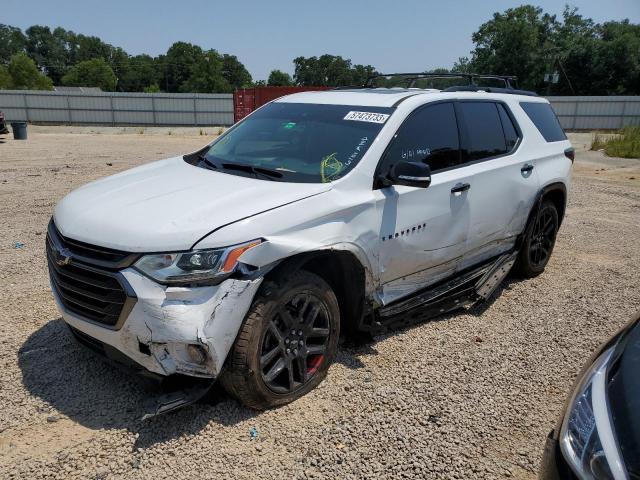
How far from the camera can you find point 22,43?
12625 cm

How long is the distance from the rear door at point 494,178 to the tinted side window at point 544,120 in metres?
0.43

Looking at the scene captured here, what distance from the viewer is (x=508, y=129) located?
16.1ft

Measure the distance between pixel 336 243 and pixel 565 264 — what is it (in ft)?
13.3

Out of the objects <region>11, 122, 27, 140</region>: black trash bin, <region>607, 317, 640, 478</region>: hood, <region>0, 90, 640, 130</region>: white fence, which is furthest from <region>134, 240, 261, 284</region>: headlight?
<region>0, 90, 640, 130</region>: white fence

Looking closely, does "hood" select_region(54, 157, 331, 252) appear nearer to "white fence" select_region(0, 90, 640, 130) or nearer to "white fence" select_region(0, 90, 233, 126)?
"white fence" select_region(0, 90, 233, 126)

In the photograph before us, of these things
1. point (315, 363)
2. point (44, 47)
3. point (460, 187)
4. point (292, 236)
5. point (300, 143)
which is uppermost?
point (44, 47)

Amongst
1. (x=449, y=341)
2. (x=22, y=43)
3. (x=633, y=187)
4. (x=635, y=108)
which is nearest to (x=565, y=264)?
(x=449, y=341)

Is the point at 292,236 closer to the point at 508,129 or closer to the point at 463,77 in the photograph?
the point at 508,129

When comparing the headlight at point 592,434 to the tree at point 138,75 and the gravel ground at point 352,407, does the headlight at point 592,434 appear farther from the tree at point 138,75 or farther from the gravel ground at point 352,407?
the tree at point 138,75

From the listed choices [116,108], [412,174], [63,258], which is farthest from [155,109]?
[412,174]

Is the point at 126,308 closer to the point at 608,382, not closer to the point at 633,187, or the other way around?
the point at 608,382

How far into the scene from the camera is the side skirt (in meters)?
3.73

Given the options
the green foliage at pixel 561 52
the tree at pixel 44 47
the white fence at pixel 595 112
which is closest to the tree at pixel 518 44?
the green foliage at pixel 561 52

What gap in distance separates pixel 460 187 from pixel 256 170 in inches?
63.5
